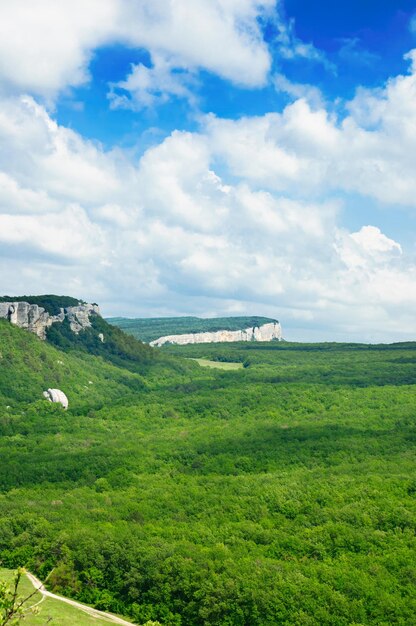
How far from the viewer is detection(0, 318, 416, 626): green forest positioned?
68750 mm

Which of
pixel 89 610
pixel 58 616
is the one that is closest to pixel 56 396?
pixel 89 610

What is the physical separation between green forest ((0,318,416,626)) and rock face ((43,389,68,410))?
501cm

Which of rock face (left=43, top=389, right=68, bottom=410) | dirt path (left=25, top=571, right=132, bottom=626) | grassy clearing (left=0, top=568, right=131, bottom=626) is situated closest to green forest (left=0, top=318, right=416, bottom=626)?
dirt path (left=25, top=571, right=132, bottom=626)

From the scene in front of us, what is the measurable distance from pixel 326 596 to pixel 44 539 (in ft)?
130

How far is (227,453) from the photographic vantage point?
130 metres

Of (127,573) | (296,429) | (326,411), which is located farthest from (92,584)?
(326,411)

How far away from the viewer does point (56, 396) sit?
177 meters

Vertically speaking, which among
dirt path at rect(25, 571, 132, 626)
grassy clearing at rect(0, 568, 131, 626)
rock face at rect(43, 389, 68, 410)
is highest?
rock face at rect(43, 389, 68, 410)

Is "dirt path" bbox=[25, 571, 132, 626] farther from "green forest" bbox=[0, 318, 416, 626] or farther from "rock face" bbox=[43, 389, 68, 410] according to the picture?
"rock face" bbox=[43, 389, 68, 410]

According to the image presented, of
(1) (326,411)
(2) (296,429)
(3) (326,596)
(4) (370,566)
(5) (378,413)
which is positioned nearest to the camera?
(3) (326,596)

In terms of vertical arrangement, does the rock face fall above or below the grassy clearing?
above

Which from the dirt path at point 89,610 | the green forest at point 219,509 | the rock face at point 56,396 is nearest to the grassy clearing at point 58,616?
the dirt path at point 89,610

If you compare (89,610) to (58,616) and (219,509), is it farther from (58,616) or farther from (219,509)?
(219,509)

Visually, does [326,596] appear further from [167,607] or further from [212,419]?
[212,419]
